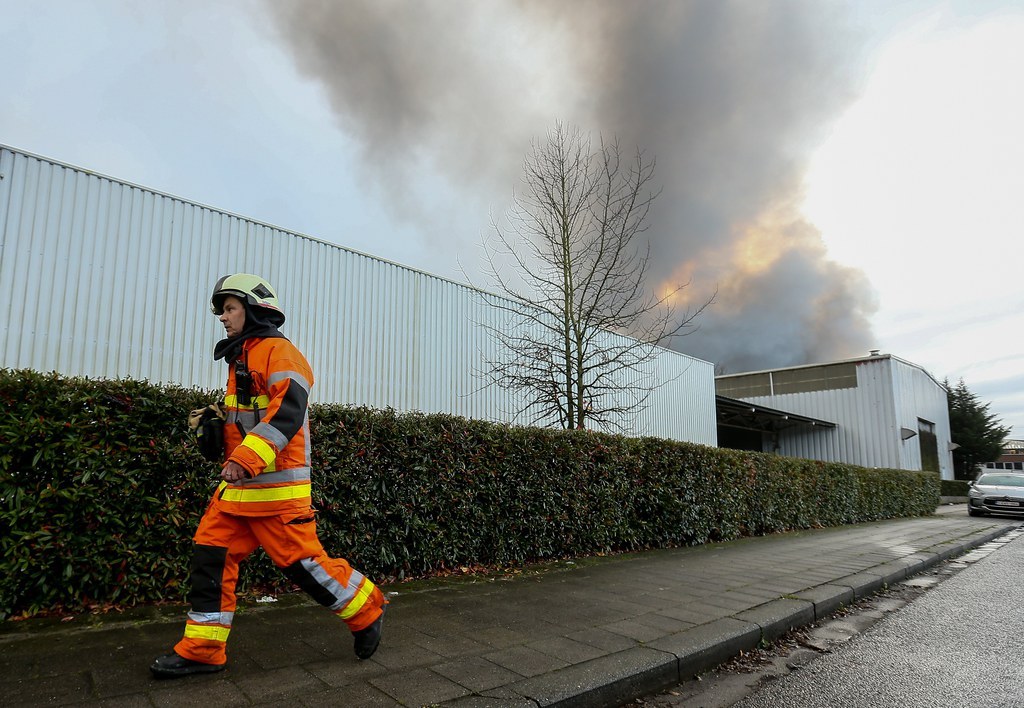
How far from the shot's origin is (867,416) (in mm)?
28891

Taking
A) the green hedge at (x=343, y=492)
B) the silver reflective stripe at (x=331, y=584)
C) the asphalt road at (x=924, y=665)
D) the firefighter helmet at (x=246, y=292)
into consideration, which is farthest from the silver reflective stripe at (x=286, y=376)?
the asphalt road at (x=924, y=665)

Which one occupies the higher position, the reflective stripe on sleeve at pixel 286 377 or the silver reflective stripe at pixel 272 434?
the reflective stripe on sleeve at pixel 286 377

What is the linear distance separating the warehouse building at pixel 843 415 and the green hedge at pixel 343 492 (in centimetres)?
1865

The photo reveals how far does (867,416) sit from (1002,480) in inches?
378

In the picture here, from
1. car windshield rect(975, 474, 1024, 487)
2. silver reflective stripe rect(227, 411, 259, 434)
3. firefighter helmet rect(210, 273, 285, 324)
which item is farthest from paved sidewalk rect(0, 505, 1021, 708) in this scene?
car windshield rect(975, 474, 1024, 487)

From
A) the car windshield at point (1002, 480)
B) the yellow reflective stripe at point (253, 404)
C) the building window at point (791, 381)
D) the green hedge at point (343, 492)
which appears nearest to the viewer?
the yellow reflective stripe at point (253, 404)

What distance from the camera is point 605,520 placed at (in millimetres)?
7344

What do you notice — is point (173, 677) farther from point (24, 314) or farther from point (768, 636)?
point (24, 314)

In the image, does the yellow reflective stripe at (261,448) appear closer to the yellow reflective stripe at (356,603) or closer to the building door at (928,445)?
the yellow reflective stripe at (356,603)

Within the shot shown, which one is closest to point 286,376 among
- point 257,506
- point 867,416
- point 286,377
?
point 286,377

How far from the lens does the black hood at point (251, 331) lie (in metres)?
3.09

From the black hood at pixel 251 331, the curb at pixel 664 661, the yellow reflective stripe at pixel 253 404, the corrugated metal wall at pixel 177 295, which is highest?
the corrugated metal wall at pixel 177 295

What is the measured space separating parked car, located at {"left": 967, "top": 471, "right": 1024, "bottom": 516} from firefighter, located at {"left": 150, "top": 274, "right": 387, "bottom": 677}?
72.2 ft

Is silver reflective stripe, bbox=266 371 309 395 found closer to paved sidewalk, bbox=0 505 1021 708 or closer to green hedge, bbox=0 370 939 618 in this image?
paved sidewalk, bbox=0 505 1021 708
